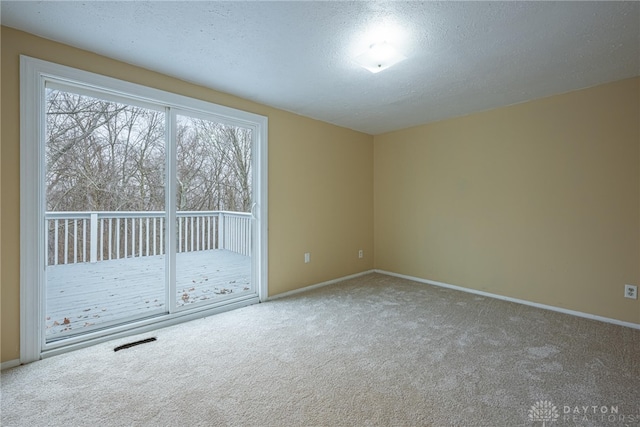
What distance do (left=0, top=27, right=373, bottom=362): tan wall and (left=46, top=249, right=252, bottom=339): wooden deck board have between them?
619 millimetres

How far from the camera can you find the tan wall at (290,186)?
1.99 meters

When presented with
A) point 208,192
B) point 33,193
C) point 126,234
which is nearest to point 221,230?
point 126,234

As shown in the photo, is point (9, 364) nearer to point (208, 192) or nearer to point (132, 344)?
point (132, 344)

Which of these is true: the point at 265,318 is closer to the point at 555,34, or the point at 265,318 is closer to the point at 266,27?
the point at 266,27

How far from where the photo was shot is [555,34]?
1.97 meters

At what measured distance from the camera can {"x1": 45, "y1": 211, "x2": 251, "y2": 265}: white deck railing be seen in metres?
3.08

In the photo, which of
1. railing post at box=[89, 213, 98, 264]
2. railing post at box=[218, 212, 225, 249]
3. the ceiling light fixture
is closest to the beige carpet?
railing post at box=[89, 213, 98, 264]

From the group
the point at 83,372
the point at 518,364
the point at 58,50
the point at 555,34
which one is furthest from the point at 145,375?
the point at 555,34

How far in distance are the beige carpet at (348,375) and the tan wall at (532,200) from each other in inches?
20.8

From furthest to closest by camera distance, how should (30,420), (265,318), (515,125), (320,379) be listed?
1. (515,125)
2. (265,318)
3. (320,379)
4. (30,420)

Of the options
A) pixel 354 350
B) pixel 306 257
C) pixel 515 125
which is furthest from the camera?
pixel 306 257

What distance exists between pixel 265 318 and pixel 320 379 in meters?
1.16

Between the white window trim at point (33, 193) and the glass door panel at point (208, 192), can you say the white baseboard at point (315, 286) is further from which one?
the white window trim at point (33, 193)

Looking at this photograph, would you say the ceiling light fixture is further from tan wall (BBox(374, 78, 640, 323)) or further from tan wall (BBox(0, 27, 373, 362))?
tan wall (BBox(374, 78, 640, 323))
